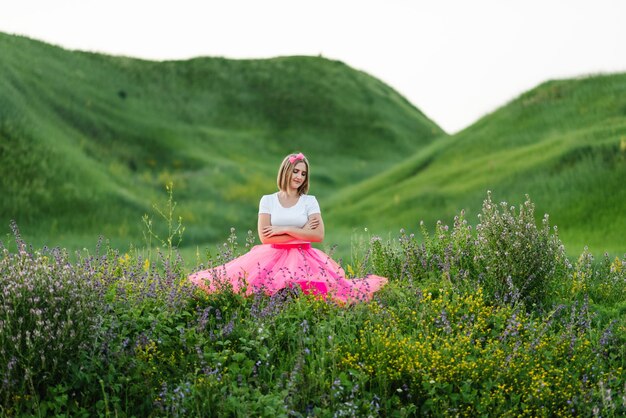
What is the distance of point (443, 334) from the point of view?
6852 millimetres

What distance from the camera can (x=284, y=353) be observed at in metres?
6.38

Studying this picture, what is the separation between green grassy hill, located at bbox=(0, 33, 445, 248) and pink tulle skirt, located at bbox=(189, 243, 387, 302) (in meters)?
9.28

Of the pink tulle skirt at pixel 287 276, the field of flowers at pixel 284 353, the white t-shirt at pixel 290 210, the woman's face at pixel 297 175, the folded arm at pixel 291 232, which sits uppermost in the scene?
the woman's face at pixel 297 175

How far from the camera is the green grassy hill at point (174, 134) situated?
1819 centimetres

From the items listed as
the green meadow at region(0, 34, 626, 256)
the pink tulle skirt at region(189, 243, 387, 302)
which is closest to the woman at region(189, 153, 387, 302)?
the pink tulle skirt at region(189, 243, 387, 302)

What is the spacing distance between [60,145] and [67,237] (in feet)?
14.9

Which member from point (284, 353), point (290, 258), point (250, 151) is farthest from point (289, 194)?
point (250, 151)

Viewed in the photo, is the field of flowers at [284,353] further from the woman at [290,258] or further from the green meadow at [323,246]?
the woman at [290,258]

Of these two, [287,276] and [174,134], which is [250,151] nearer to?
[174,134]

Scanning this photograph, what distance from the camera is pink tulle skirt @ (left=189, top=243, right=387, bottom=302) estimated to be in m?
7.59

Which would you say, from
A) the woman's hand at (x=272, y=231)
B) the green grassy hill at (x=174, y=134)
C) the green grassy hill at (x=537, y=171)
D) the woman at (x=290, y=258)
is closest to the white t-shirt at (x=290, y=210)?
the woman at (x=290, y=258)

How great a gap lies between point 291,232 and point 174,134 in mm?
22505

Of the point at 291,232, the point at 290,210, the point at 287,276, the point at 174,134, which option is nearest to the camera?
the point at 287,276

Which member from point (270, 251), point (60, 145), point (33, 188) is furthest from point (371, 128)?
point (270, 251)
